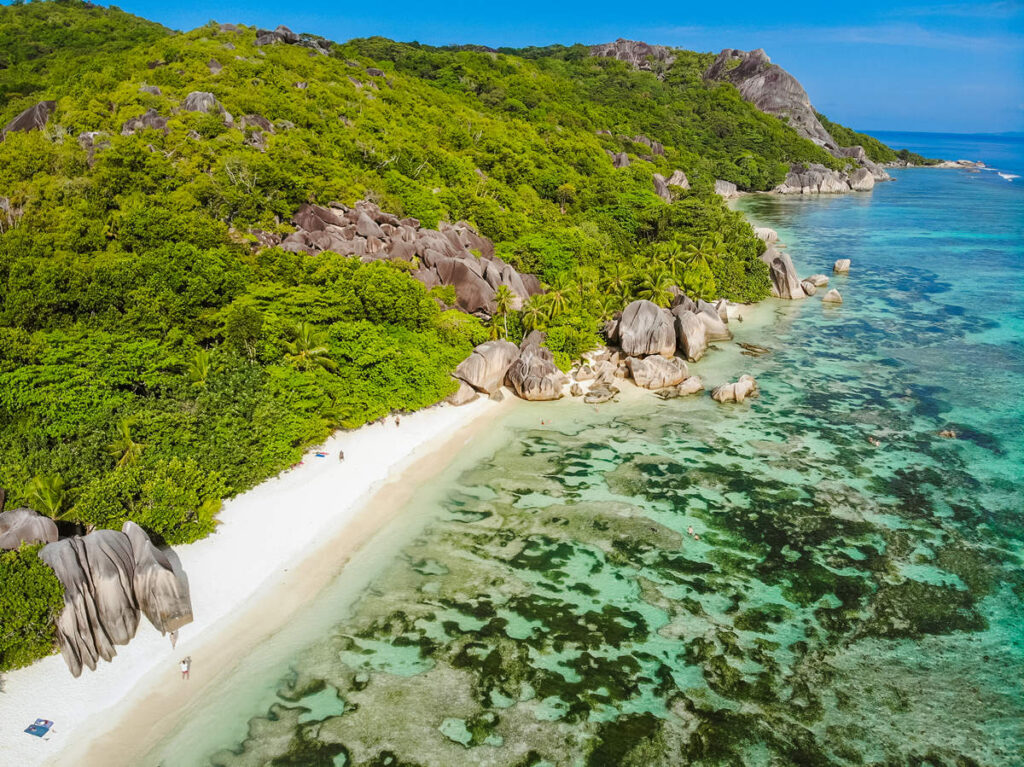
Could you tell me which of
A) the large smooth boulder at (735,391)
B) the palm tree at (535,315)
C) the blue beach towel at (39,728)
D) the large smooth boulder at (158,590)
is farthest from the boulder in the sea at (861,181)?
the blue beach towel at (39,728)

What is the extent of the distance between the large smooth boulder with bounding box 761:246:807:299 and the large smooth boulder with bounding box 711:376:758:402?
26168 millimetres

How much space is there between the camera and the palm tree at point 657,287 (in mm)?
46812

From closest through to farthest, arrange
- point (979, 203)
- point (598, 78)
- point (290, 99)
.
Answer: point (290, 99), point (979, 203), point (598, 78)

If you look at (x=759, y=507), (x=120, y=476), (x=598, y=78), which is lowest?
(x=759, y=507)

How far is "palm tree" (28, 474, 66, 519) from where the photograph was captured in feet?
69.2

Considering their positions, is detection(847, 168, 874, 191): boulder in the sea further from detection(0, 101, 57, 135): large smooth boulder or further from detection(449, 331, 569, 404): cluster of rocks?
detection(0, 101, 57, 135): large smooth boulder

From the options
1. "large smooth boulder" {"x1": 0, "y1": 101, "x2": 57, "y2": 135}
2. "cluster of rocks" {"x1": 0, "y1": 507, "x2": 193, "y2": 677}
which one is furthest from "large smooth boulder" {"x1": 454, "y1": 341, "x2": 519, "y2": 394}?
"large smooth boulder" {"x1": 0, "y1": 101, "x2": 57, "y2": 135}

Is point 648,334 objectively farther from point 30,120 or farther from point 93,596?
point 30,120

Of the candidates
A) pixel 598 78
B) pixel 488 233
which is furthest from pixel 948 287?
pixel 598 78

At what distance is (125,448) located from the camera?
965 inches

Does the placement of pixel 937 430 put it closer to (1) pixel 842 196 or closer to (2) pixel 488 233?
(2) pixel 488 233

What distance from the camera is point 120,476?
→ 73.2ft

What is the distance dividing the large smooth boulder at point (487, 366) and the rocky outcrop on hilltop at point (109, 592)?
64.4 ft

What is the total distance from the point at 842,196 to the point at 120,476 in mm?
145527
